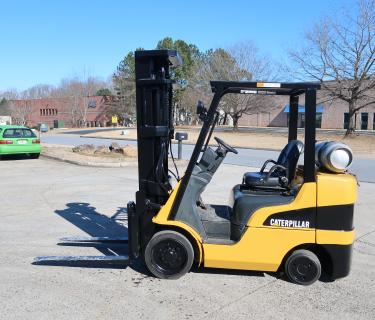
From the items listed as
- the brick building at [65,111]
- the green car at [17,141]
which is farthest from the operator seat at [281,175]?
the brick building at [65,111]

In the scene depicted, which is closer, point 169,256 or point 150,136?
point 169,256

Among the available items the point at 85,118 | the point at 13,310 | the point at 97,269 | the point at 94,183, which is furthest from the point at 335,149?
the point at 85,118

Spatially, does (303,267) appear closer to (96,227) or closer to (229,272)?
(229,272)

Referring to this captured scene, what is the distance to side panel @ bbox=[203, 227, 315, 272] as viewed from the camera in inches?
167

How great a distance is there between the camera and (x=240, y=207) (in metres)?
4.32

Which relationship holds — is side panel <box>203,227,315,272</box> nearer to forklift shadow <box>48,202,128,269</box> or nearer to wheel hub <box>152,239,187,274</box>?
wheel hub <box>152,239,187,274</box>

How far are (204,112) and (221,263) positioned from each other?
5.21 feet

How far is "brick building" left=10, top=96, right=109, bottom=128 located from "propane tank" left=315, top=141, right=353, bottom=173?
6763 cm

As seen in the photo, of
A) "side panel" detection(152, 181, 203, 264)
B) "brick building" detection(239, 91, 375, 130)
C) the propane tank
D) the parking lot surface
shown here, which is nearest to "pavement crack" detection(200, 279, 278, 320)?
the parking lot surface

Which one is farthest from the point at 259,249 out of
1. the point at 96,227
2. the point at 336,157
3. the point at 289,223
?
the point at 96,227

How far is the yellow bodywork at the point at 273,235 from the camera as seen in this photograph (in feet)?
13.6

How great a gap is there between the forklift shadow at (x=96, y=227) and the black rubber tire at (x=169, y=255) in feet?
1.73

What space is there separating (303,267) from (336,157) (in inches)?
46.7

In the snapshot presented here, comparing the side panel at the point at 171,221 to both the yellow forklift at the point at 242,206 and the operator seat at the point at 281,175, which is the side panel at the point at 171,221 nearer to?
the yellow forklift at the point at 242,206
